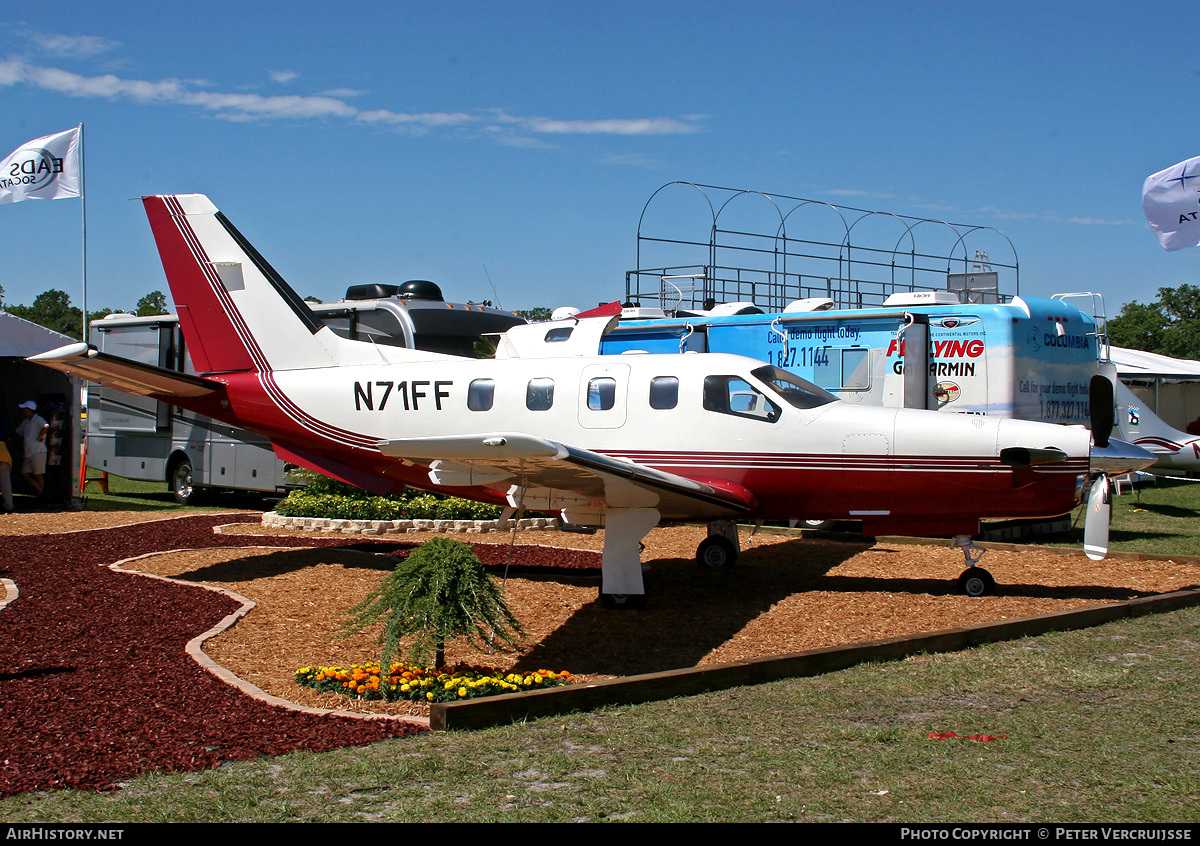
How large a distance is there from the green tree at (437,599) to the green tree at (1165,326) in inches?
2956

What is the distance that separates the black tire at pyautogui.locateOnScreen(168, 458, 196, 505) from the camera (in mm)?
20844

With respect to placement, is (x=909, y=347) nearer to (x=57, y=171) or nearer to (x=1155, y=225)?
(x=1155, y=225)

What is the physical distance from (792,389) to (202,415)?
33.7 feet

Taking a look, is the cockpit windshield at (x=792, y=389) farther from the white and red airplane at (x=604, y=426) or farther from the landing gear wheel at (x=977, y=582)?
the landing gear wheel at (x=977, y=582)

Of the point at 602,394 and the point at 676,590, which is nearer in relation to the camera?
the point at 602,394

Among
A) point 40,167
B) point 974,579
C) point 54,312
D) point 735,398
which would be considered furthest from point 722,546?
point 54,312

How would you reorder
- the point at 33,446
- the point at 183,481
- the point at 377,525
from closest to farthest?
the point at 377,525
the point at 33,446
the point at 183,481

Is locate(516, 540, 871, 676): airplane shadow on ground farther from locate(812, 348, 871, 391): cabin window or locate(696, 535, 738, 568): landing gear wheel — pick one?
locate(812, 348, 871, 391): cabin window

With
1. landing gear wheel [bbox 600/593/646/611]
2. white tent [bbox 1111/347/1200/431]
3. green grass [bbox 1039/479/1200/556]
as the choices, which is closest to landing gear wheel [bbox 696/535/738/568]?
landing gear wheel [bbox 600/593/646/611]

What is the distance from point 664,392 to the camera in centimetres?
1127

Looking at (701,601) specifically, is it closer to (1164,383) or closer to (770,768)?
(770,768)

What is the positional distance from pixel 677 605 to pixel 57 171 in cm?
1771

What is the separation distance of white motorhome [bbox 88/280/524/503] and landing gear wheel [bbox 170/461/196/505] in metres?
0.02
